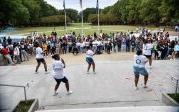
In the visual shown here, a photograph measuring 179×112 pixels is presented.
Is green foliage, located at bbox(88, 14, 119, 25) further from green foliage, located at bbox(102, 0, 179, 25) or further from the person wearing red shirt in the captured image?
the person wearing red shirt

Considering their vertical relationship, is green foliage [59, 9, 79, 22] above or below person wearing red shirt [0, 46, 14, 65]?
below

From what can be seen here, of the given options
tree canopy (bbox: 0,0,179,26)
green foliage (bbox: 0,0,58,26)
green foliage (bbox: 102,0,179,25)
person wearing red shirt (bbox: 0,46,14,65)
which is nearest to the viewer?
person wearing red shirt (bbox: 0,46,14,65)

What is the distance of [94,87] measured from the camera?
1644 centimetres

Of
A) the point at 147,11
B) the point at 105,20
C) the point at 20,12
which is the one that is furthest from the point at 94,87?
the point at 105,20

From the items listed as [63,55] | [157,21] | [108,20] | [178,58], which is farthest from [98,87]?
[108,20]

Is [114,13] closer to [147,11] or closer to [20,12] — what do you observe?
[147,11]

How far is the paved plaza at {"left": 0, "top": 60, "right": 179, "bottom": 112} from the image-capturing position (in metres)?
13.9

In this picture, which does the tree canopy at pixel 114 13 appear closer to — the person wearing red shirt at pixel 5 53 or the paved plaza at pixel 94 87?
the person wearing red shirt at pixel 5 53

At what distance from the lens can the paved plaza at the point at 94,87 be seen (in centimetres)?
1389

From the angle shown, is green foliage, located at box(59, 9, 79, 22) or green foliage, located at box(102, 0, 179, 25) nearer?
green foliage, located at box(102, 0, 179, 25)

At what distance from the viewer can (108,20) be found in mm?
108312

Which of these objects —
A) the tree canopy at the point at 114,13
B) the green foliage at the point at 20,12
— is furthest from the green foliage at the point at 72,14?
the green foliage at the point at 20,12

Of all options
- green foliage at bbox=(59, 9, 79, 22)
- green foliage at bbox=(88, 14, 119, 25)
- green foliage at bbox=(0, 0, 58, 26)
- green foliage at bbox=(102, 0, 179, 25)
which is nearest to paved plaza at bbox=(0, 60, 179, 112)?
green foliage at bbox=(102, 0, 179, 25)

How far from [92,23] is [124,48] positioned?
75339 mm
